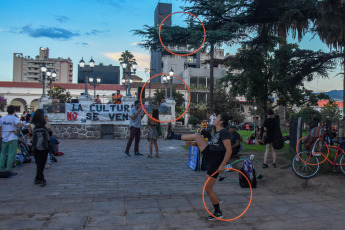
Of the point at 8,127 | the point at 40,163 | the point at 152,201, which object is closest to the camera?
the point at 152,201

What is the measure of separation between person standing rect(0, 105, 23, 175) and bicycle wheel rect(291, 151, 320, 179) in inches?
284

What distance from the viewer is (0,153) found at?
819 centimetres

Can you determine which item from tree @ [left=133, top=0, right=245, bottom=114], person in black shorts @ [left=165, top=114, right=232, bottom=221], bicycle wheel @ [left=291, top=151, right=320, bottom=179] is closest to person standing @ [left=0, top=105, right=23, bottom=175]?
tree @ [left=133, top=0, right=245, bottom=114]

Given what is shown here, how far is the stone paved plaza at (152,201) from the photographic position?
471 cm

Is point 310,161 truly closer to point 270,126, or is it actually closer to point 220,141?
point 270,126

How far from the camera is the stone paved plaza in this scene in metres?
4.71

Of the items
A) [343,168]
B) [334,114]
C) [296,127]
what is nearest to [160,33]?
[296,127]

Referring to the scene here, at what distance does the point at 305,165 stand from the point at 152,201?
4337 millimetres

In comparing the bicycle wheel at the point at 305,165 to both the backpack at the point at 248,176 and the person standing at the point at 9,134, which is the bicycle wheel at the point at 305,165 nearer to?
the backpack at the point at 248,176

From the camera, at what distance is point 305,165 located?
7840mm

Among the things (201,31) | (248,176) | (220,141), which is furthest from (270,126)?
(220,141)

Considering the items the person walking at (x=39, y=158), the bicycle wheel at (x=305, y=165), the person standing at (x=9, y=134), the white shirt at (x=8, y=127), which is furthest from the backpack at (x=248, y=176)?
the white shirt at (x=8, y=127)

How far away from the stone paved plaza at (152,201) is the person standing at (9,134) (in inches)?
23.3

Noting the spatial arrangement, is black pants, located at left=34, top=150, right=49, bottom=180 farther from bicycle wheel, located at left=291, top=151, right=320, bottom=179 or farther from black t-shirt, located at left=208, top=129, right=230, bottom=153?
bicycle wheel, located at left=291, top=151, right=320, bottom=179
